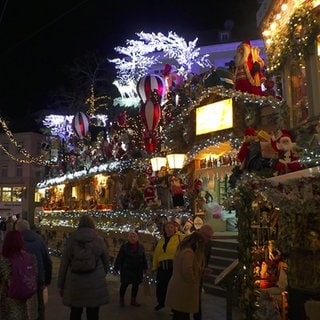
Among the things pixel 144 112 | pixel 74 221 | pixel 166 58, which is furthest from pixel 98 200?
pixel 166 58

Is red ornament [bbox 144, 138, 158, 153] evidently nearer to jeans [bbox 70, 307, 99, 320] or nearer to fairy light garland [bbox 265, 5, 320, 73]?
fairy light garland [bbox 265, 5, 320, 73]

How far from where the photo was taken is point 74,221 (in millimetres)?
22016

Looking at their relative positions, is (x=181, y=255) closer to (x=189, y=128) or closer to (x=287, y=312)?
(x=287, y=312)

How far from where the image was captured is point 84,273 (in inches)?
231

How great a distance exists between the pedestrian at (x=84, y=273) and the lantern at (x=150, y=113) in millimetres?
10280

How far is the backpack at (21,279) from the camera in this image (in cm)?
560

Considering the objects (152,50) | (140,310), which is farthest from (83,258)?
(152,50)

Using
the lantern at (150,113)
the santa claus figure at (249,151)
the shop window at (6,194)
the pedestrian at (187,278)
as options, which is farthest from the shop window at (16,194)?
the pedestrian at (187,278)

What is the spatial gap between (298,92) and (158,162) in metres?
5.79

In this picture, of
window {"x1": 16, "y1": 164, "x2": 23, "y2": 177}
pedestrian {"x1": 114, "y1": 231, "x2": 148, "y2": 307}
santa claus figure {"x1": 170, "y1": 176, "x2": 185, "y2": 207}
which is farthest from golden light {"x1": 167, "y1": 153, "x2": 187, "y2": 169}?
window {"x1": 16, "y1": 164, "x2": 23, "y2": 177}

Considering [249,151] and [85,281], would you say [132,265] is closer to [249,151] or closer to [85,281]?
[249,151]

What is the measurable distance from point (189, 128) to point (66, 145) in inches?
590

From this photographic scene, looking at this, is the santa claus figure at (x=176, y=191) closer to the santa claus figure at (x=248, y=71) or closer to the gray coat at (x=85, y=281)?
the santa claus figure at (x=248, y=71)

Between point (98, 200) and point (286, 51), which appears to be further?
point (98, 200)
